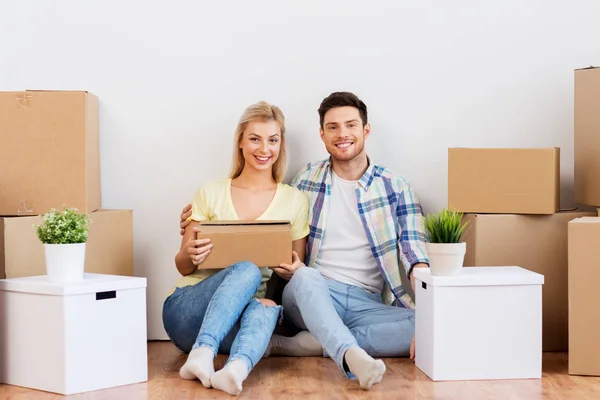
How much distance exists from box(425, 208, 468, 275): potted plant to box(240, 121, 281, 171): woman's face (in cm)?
72

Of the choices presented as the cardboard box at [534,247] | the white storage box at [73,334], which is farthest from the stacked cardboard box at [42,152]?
the cardboard box at [534,247]

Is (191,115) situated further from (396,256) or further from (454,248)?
(454,248)

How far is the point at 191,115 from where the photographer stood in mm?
2959

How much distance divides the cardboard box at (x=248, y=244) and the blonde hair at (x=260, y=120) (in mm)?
351

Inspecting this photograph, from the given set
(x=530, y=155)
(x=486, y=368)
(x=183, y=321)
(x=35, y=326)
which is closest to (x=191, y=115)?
(x=183, y=321)

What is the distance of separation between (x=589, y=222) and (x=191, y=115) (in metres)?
1.50

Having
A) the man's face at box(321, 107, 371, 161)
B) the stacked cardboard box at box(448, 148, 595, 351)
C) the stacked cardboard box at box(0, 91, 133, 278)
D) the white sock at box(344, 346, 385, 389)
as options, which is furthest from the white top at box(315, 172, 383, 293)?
the stacked cardboard box at box(0, 91, 133, 278)

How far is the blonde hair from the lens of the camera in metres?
2.76

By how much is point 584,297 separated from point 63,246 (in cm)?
156

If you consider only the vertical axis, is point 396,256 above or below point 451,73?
below

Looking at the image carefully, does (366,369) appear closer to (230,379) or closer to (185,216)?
(230,379)

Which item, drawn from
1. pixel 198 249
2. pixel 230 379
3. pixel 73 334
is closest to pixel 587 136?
pixel 198 249

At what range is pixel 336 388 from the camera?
219 centimetres

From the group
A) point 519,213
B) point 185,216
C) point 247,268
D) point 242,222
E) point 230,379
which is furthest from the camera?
point 185,216
